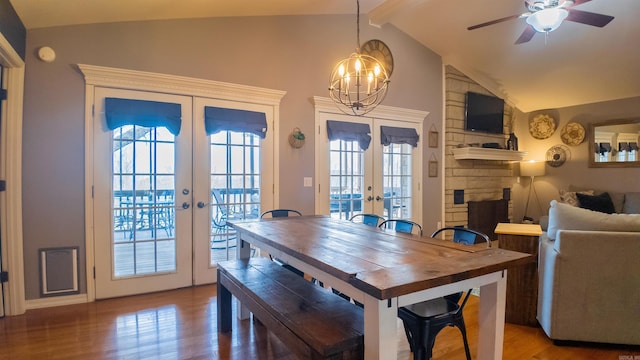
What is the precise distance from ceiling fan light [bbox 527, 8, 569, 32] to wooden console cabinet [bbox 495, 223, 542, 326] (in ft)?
5.66

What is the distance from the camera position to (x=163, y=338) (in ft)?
7.99

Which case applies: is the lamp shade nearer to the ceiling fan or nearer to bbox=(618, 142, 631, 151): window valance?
bbox=(618, 142, 631, 151): window valance

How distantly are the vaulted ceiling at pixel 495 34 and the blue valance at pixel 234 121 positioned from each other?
100cm

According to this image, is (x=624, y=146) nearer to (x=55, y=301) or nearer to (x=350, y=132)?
(x=350, y=132)

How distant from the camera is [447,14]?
15.1 feet

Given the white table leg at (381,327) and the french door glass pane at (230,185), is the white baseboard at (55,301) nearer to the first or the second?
the french door glass pane at (230,185)

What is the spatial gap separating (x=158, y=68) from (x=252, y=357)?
110 inches

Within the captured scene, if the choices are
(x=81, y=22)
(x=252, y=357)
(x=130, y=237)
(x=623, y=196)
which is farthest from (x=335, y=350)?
(x=623, y=196)

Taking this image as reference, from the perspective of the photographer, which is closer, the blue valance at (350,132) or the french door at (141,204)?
the french door at (141,204)

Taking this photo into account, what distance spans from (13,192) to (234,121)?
1.98 meters

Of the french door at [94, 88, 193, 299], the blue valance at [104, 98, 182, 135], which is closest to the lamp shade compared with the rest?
the french door at [94, 88, 193, 299]

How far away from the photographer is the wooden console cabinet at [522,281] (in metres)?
2.60

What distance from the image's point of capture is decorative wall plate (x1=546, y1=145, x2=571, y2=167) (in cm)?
616

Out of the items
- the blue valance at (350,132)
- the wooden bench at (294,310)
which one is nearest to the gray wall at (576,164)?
the blue valance at (350,132)
